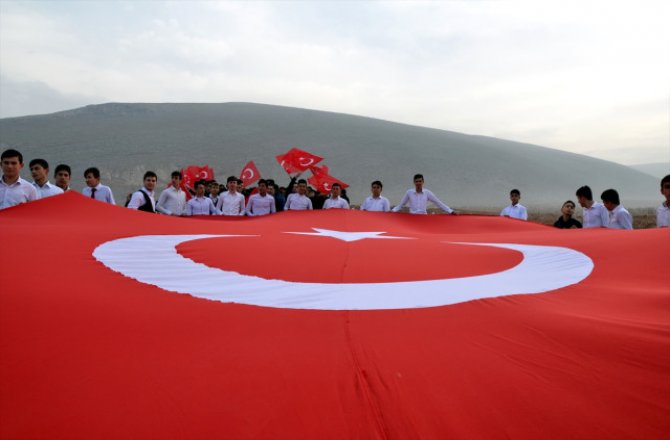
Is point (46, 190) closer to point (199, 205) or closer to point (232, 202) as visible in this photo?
point (199, 205)

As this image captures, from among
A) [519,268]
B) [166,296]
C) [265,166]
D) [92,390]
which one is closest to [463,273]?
[519,268]

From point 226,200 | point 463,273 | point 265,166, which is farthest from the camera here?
point 265,166

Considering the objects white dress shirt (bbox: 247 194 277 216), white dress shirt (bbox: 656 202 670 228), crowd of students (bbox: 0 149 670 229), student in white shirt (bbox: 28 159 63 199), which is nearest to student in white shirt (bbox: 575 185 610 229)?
crowd of students (bbox: 0 149 670 229)

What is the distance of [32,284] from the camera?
1.49 m

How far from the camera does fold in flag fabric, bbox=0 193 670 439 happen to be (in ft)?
2.80

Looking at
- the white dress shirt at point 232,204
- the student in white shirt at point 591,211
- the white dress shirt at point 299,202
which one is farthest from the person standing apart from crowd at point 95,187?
the student in white shirt at point 591,211

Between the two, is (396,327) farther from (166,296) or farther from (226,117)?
(226,117)

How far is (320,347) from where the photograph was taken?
1.16m

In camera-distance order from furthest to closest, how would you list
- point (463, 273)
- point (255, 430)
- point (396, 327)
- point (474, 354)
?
point (463, 273)
point (396, 327)
point (474, 354)
point (255, 430)

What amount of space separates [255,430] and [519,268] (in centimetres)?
189

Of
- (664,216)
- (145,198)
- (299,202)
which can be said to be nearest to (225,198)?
(299,202)

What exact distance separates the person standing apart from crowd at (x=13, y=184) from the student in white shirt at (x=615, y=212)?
4669mm

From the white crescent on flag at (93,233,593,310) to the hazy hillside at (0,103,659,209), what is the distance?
23585 mm

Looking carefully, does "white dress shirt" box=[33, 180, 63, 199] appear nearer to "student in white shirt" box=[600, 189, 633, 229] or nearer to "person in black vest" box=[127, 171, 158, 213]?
"person in black vest" box=[127, 171, 158, 213]
